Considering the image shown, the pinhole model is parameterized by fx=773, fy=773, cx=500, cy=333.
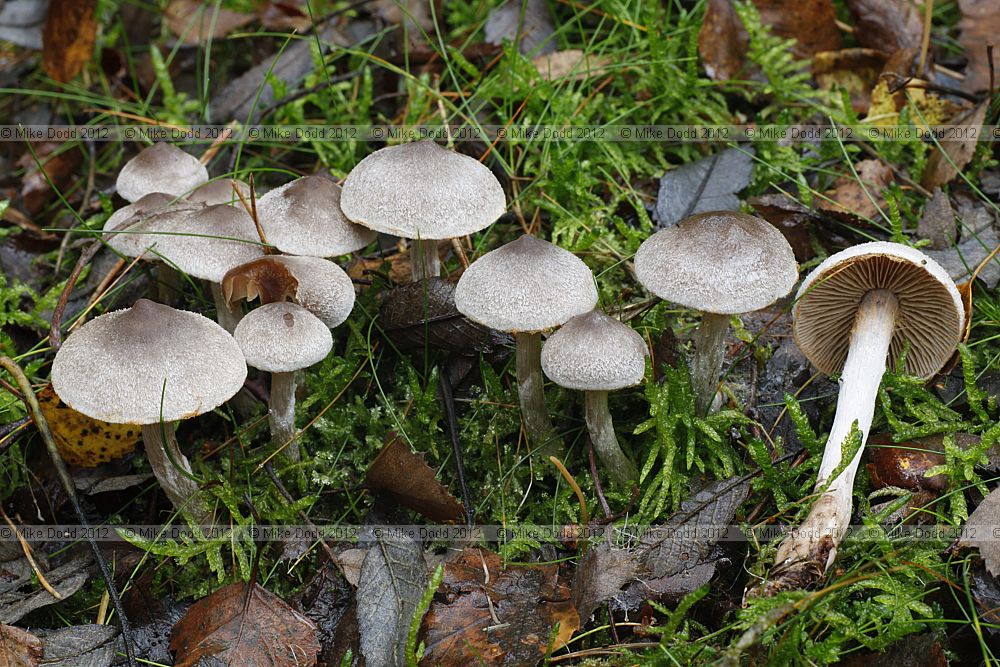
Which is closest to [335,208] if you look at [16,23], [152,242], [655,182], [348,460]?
[152,242]

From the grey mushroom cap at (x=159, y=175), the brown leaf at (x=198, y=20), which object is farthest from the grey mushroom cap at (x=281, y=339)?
the brown leaf at (x=198, y=20)

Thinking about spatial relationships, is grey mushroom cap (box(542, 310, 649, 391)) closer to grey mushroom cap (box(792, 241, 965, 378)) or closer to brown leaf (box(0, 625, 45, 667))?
grey mushroom cap (box(792, 241, 965, 378))

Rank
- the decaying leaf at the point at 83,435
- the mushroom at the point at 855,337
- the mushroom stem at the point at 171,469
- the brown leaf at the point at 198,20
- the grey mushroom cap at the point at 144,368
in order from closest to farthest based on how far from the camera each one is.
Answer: the grey mushroom cap at the point at 144,368, the mushroom at the point at 855,337, the mushroom stem at the point at 171,469, the decaying leaf at the point at 83,435, the brown leaf at the point at 198,20

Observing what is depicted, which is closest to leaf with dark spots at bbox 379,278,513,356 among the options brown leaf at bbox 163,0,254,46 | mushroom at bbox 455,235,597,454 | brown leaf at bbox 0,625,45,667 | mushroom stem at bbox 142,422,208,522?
mushroom at bbox 455,235,597,454

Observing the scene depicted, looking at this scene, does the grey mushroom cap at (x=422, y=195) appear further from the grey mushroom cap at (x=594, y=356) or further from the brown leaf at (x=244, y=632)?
the brown leaf at (x=244, y=632)

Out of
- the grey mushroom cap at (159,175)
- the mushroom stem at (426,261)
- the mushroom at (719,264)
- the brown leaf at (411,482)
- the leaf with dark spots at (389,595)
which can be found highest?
the mushroom at (719,264)

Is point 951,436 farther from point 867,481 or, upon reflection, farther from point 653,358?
point 653,358

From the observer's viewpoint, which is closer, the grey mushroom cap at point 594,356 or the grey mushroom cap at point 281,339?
the grey mushroom cap at point 594,356

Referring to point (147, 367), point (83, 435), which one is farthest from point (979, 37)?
point (83, 435)
